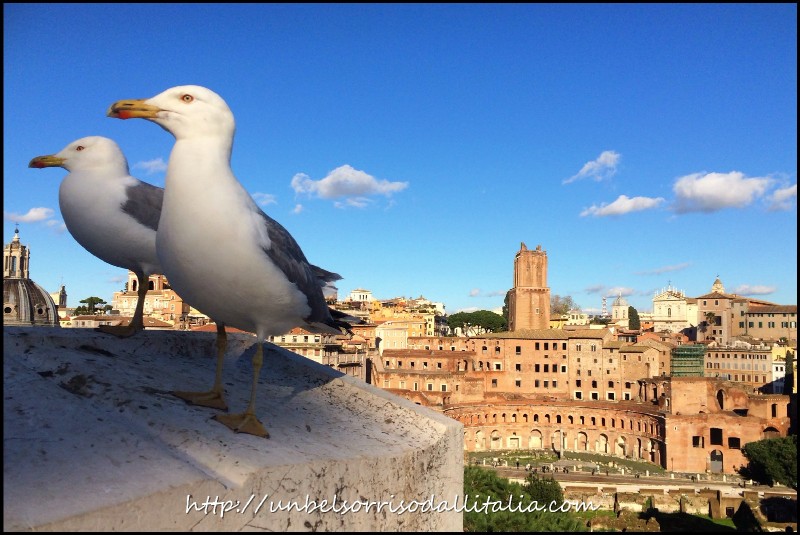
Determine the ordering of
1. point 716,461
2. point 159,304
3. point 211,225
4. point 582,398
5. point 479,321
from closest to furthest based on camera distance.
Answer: point 211,225 → point 716,461 → point 582,398 → point 159,304 → point 479,321

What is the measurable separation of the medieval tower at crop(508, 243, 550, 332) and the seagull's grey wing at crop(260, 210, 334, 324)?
6564 cm

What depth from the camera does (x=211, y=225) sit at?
13.4ft

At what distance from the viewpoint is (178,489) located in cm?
331

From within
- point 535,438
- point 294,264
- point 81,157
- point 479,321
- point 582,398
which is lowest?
point 535,438

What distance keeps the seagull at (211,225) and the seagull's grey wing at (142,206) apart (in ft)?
4.18

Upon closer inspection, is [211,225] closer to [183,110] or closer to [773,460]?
[183,110]

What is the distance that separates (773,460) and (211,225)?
42122 mm

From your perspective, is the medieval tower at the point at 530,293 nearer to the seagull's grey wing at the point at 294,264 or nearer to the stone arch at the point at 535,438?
the stone arch at the point at 535,438

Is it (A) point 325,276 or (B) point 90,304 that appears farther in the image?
(B) point 90,304

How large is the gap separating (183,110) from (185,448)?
7.32ft

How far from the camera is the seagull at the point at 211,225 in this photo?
162 inches

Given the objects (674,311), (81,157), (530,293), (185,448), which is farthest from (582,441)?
(674,311)

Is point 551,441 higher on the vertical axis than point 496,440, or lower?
higher

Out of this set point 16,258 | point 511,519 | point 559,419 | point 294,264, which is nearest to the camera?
point 294,264
